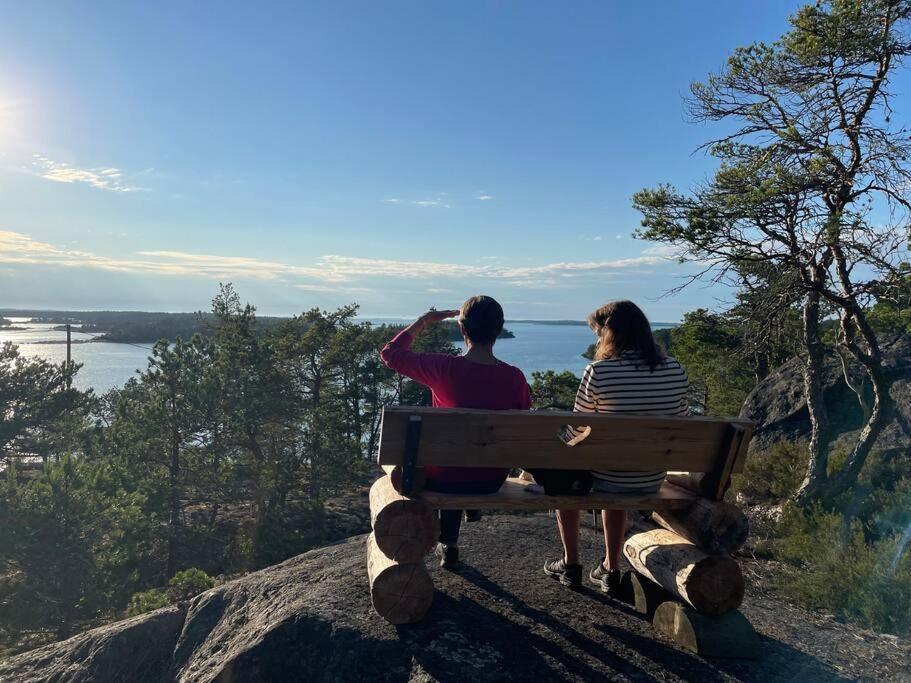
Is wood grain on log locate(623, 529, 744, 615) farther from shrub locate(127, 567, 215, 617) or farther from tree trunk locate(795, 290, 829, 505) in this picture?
shrub locate(127, 567, 215, 617)

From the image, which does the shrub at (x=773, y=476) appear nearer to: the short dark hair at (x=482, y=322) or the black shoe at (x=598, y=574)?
the black shoe at (x=598, y=574)

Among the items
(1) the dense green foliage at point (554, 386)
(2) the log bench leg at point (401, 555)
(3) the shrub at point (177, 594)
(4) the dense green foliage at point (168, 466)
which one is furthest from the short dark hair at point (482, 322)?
(4) the dense green foliage at point (168, 466)

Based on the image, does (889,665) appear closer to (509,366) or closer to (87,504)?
(509,366)

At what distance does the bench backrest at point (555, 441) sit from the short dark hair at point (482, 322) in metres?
0.59

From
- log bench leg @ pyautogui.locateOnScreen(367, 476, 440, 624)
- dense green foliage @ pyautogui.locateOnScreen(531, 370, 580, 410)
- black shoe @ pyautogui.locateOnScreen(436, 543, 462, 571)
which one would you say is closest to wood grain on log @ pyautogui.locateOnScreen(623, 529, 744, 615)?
log bench leg @ pyautogui.locateOnScreen(367, 476, 440, 624)

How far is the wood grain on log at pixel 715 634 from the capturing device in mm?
3422

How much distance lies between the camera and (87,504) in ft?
43.7

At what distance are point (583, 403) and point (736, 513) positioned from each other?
1.04 meters

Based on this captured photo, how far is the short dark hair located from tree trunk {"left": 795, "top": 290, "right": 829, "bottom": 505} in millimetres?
5587

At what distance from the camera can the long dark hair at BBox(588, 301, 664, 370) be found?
3.64 meters

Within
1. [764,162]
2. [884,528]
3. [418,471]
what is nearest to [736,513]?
[418,471]

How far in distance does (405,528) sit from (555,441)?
922 mm

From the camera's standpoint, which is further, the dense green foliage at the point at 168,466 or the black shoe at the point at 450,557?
the dense green foliage at the point at 168,466

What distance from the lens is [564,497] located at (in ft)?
11.6
